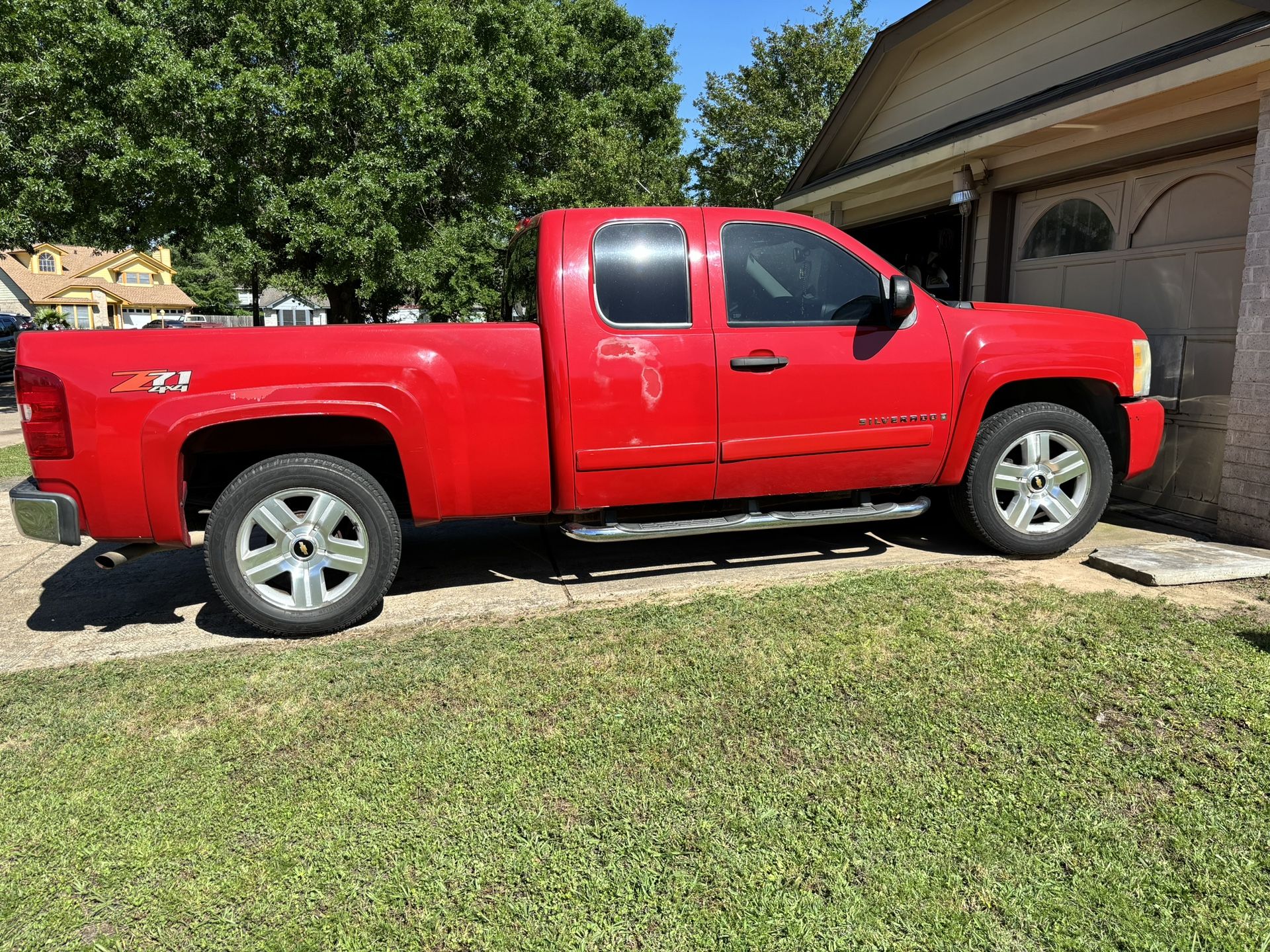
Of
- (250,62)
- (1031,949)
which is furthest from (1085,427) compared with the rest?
(250,62)

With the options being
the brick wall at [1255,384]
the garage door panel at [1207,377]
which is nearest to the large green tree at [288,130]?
the garage door panel at [1207,377]

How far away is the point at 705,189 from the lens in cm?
2128

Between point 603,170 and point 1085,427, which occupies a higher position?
point 603,170

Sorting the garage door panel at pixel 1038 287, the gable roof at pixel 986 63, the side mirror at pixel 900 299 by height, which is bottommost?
the side mirror at pixel 900 299

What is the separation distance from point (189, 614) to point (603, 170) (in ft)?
48.7

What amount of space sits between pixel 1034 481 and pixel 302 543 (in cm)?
403

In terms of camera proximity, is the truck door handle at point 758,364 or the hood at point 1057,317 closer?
the truck door handle at point 758,364

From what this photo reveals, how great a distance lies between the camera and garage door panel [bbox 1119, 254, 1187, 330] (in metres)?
6.26

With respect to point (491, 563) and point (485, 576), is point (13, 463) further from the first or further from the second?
point (485, 576)

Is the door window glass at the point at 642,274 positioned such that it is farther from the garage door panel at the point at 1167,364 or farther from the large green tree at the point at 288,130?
the large green tree at the point at 288,130

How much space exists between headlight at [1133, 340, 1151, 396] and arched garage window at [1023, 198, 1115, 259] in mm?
2148

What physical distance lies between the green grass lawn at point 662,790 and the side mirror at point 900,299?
5.33ft

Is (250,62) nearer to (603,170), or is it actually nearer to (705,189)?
→ (603,170)

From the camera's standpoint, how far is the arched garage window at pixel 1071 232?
6949 millimetres
